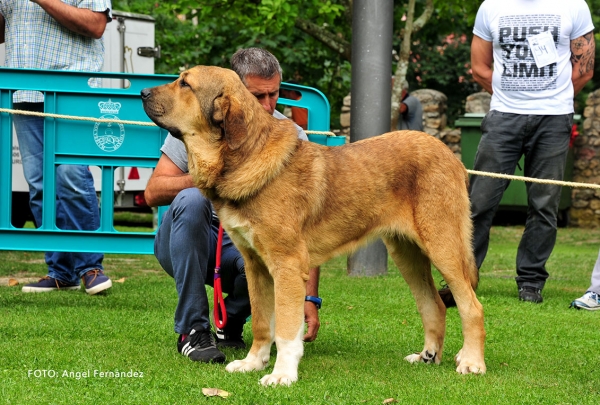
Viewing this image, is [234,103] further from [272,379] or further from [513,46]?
[513,46]

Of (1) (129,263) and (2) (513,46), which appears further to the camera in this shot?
(1) (129,263)

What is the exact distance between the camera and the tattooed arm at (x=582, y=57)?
7133 millimetres

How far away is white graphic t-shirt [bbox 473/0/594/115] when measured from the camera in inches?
275

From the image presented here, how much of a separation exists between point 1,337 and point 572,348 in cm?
345

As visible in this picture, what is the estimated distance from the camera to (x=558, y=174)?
712 cm

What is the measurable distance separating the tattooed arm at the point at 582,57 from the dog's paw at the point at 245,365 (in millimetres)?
4125

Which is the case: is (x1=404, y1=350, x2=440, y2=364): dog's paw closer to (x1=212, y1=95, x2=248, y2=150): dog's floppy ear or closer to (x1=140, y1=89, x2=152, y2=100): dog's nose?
(x1=212, y1=95, x2=248, y2=150): dog's floppy ear

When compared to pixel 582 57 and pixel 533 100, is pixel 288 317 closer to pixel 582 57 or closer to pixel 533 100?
pixel 533 100

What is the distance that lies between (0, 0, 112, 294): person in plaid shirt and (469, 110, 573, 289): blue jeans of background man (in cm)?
313

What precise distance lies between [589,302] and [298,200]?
347cm

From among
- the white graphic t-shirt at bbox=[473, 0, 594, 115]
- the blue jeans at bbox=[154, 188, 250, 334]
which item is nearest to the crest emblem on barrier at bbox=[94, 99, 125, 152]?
the blue jeans at bbox=[154, 188, 250, 334]

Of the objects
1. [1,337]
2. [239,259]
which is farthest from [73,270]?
[239,259]

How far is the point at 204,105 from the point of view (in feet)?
13.9

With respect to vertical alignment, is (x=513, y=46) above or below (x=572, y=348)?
above
